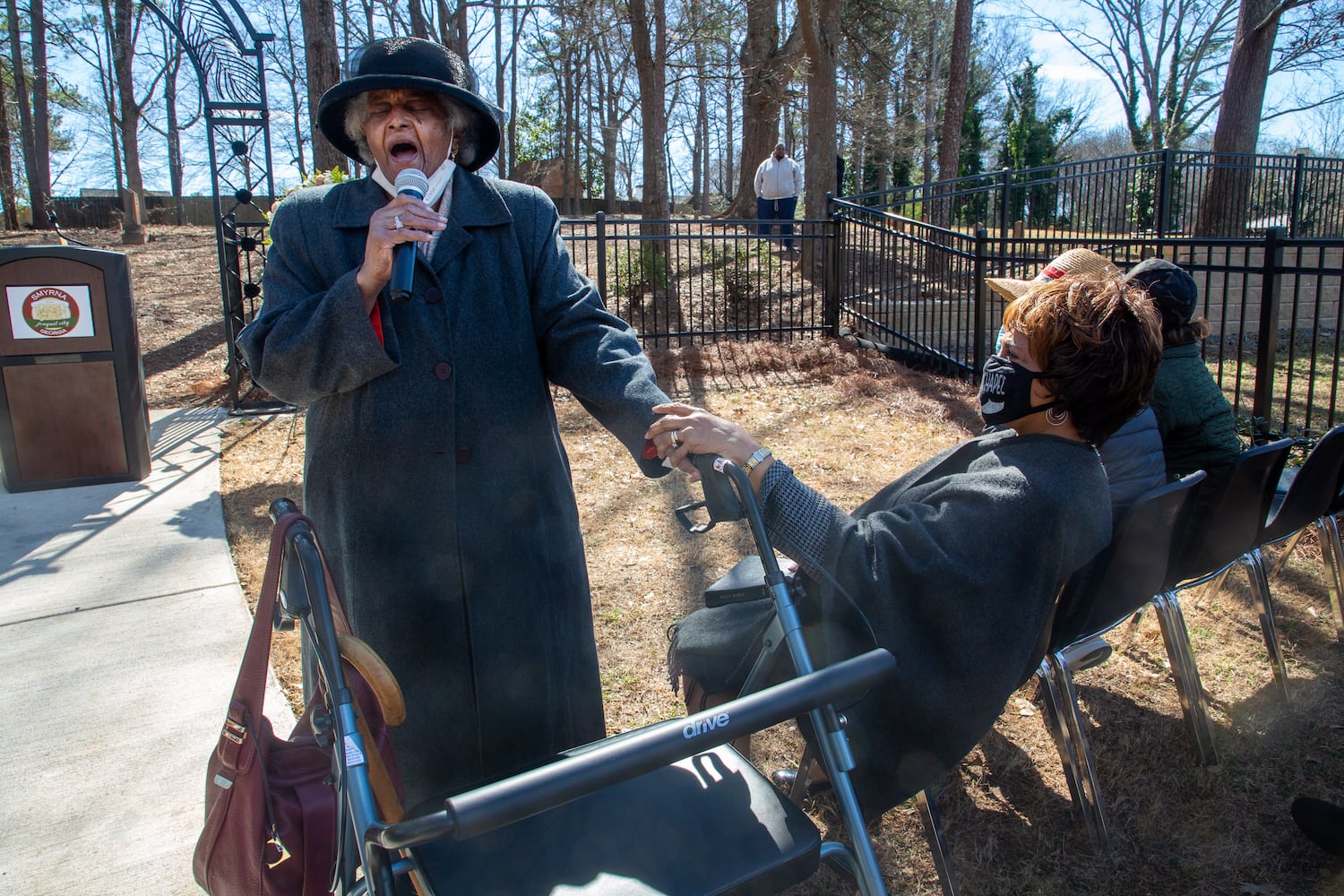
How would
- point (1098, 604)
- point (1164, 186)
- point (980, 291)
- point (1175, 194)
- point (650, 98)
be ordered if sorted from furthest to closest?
point (650, 98)
point (1175, 194)
point (1164, 186)
point (980, 291)
point (1098, 604)

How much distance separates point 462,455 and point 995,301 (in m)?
7.63

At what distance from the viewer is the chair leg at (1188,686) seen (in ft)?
9.78

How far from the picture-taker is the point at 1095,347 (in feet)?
6.56

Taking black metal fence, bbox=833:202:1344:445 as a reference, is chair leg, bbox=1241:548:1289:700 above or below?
below

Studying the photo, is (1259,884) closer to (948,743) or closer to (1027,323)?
(948,743)

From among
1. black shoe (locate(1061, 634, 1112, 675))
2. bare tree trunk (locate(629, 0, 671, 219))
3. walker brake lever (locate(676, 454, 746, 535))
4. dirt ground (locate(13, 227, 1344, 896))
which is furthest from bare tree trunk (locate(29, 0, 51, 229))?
black shoe (locate(1061, 634, 1112, 675))

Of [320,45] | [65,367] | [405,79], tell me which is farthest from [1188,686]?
[320,45]

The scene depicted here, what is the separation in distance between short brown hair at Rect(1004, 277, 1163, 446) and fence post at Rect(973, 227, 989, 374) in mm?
5935

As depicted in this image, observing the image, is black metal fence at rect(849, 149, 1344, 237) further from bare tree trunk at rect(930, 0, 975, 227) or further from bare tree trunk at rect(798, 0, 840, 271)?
bare tree trunk at rect(798, 0, 840, 271)

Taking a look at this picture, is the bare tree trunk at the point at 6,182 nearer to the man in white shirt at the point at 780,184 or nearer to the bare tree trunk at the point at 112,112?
the bare tree trunk at the point at 112,112

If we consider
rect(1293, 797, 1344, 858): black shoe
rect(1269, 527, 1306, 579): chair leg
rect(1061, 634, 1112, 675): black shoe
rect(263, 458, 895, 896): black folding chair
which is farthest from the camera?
rect(1269, 527, 1306, 579): chair leg

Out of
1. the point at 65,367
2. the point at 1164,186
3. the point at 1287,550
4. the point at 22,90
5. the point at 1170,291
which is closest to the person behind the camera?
the point at 1170,291

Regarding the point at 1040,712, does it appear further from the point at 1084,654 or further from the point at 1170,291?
the point at 1170,291

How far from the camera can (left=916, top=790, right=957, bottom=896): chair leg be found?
2307 mm
